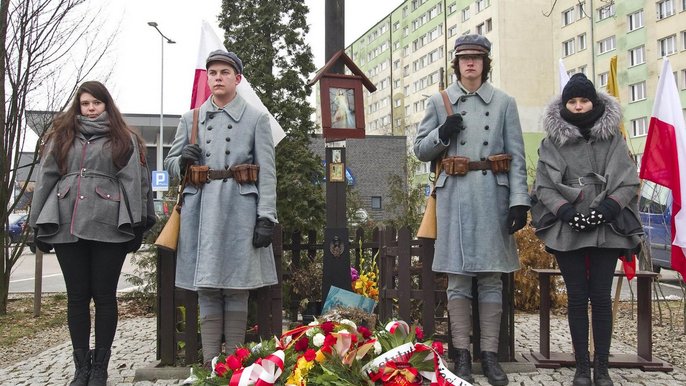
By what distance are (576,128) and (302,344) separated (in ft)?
7.04

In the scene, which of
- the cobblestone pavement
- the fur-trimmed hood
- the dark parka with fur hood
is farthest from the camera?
the cobblestone pavement

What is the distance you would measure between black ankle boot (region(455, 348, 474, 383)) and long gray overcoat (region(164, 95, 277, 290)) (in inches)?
52.3

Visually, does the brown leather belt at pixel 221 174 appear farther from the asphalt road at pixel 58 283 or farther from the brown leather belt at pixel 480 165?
the asphalt road at pixel 58 283

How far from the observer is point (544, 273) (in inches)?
191

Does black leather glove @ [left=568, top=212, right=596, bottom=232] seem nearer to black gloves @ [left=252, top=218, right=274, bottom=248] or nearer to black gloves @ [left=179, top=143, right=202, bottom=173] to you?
black gloves @ [left=252, top=218, right=274, bottom=248]

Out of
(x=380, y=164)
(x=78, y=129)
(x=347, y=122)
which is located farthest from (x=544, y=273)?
(x=380, y=164)

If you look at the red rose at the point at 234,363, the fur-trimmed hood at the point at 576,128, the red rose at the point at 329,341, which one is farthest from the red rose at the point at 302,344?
the fur-trimmed hood at the point at 576,128

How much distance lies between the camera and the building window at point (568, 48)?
4641cm

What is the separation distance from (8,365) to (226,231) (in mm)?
2675

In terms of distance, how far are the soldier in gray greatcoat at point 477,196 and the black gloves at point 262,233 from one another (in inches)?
45.5

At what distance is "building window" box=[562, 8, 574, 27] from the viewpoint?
4578cm

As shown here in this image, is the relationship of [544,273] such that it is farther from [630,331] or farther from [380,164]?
[380,164]

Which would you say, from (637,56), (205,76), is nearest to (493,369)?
(205,76)

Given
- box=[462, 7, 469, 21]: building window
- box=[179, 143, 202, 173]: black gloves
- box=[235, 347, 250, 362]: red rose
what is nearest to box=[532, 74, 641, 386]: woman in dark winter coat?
box=[235, 347, 250, 362]: red rose
